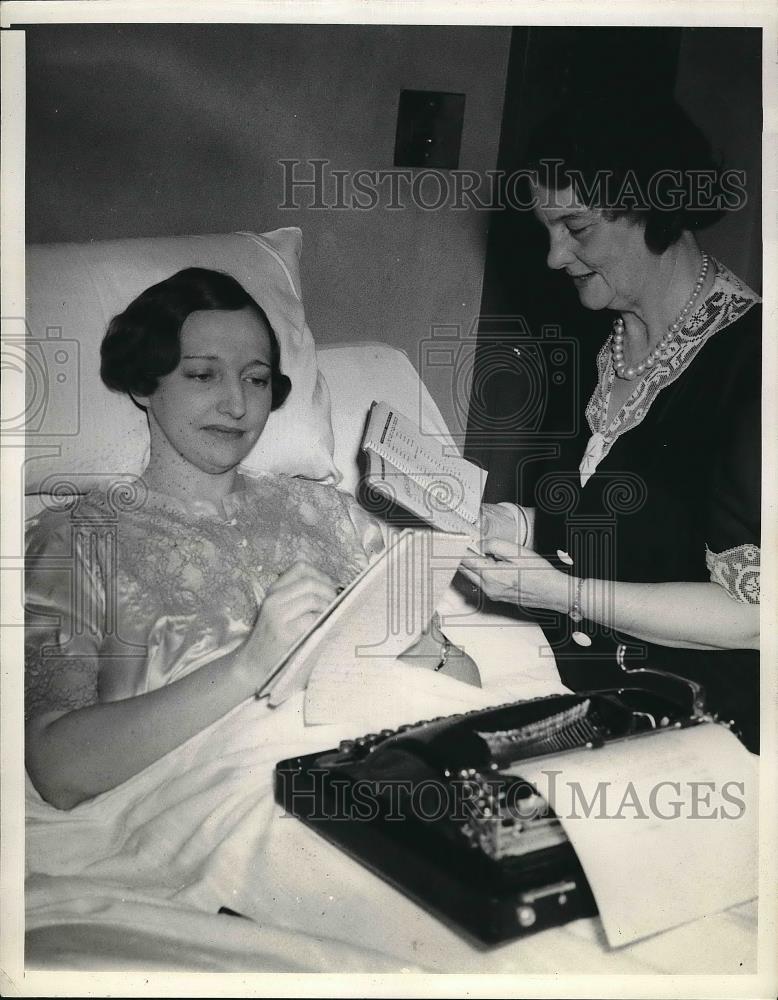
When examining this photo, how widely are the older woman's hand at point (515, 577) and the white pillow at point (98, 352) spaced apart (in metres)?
0.25

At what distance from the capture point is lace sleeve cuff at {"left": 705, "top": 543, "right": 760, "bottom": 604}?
1.32 meters

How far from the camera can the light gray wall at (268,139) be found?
1.30 metres

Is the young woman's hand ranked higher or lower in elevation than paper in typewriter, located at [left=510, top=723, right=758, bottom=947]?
higher

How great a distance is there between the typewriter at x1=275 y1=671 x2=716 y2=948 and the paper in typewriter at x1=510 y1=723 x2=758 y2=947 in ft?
0.08

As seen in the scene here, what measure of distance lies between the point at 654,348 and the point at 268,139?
64 cm

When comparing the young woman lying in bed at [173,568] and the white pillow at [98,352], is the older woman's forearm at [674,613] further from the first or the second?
the white pillow at [98,352]

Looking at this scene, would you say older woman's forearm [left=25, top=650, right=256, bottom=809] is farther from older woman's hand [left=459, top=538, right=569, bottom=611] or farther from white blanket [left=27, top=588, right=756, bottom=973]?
older woman's hand [left=459, top=538, right=569, bottom=611]

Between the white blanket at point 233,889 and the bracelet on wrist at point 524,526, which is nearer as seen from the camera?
the white blanket at point 233,889

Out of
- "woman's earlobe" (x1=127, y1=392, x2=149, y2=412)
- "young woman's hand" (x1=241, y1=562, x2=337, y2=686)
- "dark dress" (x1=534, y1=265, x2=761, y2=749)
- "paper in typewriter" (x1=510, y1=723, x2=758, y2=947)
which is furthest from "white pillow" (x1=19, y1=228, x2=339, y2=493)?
"paper in typewriter" (x1=510, y1=723, x2=758, y2=947)

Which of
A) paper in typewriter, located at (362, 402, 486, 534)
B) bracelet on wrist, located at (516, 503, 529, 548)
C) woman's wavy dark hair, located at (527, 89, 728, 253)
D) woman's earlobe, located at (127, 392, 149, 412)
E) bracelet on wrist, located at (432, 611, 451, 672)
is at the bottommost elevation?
bracelet on wrist, located at (432, 611, 451, 672)

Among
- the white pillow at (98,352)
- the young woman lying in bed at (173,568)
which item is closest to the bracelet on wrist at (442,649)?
the young woman lying in bed at (173,568)

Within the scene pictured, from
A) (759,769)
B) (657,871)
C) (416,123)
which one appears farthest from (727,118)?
(657,871)

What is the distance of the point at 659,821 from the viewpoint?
1299 mm

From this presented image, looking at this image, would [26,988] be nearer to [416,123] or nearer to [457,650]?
[457,650]
